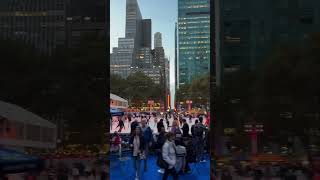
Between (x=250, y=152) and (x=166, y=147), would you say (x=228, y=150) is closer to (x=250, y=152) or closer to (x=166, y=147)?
(x=250, y=152)

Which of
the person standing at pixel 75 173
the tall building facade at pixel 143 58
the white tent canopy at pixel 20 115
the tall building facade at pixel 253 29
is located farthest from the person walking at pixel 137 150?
the tall building facade at pixel 143 58

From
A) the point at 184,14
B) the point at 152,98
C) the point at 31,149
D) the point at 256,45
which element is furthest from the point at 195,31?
the point at 152,98

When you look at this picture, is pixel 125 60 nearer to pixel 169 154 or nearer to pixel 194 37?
pixel 194 37

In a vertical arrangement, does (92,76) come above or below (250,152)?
above

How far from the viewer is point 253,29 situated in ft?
34.4

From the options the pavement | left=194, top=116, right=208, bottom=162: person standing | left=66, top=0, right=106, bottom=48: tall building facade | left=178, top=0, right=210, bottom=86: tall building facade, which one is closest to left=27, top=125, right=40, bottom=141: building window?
left=66, top=0, right=106, bottom=48: tall building facade

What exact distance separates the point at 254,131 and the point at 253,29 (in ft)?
6.73

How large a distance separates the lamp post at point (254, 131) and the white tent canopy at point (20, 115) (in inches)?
154

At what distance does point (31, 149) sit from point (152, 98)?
1494 cm

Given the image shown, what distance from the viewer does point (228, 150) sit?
10.4 meters

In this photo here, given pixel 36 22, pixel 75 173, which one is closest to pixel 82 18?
pixel 36 22

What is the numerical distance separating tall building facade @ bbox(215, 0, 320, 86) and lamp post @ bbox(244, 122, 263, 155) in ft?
3.40

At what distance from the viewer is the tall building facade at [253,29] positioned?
10391 millimetres

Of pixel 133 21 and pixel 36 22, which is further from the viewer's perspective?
pixel 133 21
